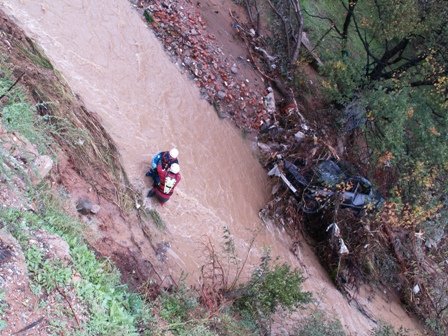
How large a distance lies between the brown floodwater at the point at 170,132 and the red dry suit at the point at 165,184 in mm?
304

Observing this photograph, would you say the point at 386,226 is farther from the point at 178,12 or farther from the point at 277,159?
the point at 178,12

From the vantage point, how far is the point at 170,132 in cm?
912

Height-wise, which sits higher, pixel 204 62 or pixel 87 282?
pixel 204 62

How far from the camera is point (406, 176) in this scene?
9.26m

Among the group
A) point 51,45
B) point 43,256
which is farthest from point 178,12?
point 43,256

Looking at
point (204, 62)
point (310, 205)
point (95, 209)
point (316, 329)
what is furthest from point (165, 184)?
point (204, 62)

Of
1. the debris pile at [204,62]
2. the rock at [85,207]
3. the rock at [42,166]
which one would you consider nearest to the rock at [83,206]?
the rock at [85,207]

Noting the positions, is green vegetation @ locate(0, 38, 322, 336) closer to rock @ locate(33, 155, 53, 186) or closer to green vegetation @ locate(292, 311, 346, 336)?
rock @ locate(33, 155, 53, 186)

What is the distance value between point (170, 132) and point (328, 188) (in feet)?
13.5

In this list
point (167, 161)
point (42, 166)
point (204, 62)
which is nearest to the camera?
point (42, 166)

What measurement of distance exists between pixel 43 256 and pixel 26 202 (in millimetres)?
797

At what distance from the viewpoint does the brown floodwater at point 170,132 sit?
7977 millimetres

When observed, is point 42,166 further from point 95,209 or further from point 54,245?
point 54,245

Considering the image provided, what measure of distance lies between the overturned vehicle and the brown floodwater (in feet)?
2.82
